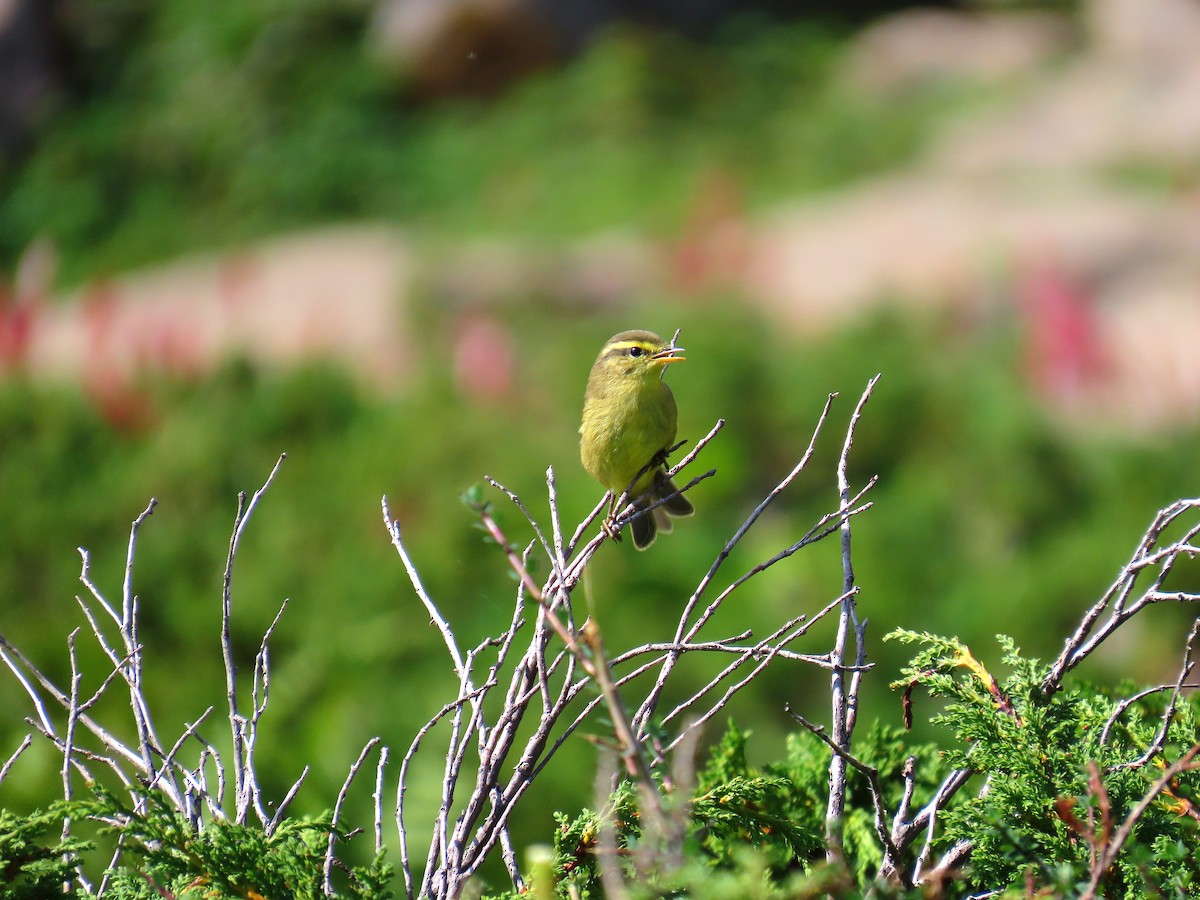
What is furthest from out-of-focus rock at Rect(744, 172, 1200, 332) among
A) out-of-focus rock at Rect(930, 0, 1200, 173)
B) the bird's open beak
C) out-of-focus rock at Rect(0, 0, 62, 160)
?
out-of-focus rock at Rect(0, 0, 62, 160)

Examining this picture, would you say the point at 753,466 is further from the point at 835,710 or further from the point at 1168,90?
the point at 1168,90

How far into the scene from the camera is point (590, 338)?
281 inches

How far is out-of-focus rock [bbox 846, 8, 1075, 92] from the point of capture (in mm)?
12383

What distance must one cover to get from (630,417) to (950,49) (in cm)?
1125

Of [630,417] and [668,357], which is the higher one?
[668,357]

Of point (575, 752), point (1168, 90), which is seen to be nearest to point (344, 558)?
point (575, 752)

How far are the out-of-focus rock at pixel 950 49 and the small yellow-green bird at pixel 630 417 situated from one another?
33.0 feet

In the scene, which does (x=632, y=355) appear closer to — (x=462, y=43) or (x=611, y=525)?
(x=611, y=525)

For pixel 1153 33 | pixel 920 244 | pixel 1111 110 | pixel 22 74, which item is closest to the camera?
pixel 920 244

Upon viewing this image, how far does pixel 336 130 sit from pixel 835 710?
1048cm

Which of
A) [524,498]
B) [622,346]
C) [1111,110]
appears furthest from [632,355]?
[1111,110]

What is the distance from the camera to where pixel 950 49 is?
42.0ft

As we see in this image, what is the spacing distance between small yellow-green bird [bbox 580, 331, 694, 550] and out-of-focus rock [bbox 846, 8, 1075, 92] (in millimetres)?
10062

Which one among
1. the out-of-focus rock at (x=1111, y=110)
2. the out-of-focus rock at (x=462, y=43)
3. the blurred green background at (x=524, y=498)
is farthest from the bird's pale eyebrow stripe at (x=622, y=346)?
the out-of-focus rock at (x=462, y=43)
